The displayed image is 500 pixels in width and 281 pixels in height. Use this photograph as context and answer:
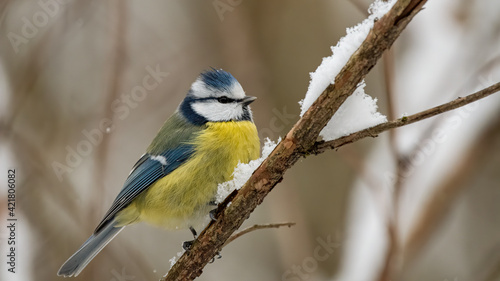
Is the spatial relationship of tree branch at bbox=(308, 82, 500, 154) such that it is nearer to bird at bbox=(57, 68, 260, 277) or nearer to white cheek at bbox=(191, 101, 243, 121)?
bird at bbox=(57, 68, 260, 277)

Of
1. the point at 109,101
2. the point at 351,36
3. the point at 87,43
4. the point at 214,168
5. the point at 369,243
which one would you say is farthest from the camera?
the point at 87,43

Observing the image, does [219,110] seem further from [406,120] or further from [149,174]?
[406,120]

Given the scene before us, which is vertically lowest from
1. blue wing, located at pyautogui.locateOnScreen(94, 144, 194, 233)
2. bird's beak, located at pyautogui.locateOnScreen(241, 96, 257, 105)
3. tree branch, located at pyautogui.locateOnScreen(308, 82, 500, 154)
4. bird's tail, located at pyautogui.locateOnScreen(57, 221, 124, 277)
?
bird's tail, located at pyautogui.locateOnScreen(57, 221, 124, 277)

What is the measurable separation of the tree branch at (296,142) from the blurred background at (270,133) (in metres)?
0.71

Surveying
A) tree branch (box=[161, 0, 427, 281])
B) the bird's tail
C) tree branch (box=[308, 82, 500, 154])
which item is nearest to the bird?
the bird's tail

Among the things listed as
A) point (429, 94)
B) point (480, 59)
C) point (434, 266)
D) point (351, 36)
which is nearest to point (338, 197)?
point (434, 266)

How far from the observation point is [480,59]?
2.72 metres

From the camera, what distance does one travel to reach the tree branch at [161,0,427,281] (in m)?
1.24

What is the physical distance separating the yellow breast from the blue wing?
35 mm

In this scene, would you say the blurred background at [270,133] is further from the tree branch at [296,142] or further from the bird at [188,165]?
the tree branch at [296,142]

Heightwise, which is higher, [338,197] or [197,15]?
[197,15]

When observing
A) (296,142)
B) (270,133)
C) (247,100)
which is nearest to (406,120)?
(296,142)

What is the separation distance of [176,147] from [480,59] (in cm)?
189

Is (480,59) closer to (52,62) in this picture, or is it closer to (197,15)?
(197,15)
